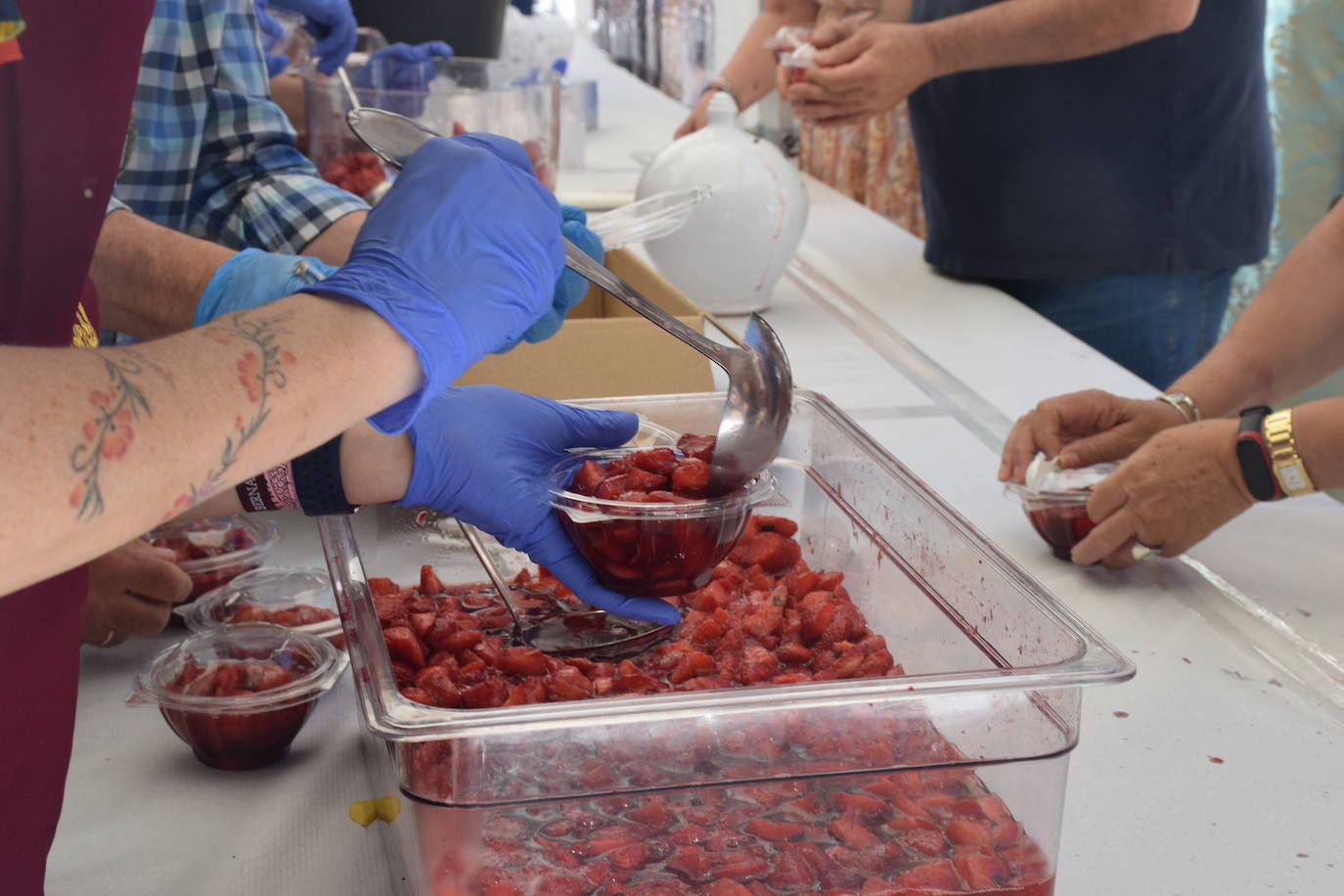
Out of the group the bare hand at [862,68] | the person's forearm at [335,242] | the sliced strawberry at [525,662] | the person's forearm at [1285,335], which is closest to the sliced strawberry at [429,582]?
the sliced strawberry at [525,662]

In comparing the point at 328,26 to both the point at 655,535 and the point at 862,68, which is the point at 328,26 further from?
the point at 655,535

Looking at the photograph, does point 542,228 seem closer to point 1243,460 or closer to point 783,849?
point 783,849

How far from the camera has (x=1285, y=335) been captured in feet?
5.17

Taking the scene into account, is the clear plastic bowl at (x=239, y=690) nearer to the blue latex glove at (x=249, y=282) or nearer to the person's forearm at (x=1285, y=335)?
the blue latex glove at (x=249, y=282)

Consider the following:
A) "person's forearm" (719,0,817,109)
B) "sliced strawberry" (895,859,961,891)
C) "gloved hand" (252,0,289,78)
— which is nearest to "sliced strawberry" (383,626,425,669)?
"sliced strawberry" (895,859,961,891)

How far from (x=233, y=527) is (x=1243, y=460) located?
1009 mm

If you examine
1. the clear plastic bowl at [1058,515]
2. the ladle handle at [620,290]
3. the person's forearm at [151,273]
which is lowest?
the clear plastic bowl at [1058,515]

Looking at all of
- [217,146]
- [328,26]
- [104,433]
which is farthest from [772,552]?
[328,26]

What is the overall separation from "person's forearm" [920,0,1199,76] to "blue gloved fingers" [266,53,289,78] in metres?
1.27

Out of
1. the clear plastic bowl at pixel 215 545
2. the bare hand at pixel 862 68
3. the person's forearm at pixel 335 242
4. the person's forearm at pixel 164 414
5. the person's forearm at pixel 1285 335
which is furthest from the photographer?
the bare hand at pixel 862 68

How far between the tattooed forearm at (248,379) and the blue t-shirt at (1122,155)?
6.01 feet

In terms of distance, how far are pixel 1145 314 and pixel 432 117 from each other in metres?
1.31

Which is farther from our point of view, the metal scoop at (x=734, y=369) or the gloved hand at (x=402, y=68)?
the gloved hand at (x=402, y=68)

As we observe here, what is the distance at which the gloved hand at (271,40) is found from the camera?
233 centimetres
